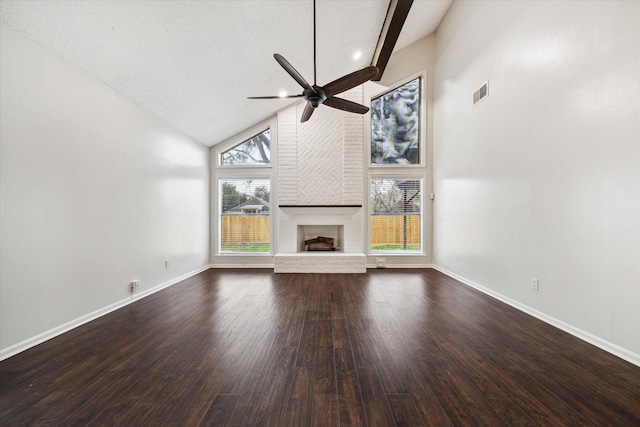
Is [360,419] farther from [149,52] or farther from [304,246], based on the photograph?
[304,246]

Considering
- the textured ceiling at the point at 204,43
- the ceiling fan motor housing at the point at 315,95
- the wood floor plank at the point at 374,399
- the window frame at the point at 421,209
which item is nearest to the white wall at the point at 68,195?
the textured ceiling at the point at 204,43

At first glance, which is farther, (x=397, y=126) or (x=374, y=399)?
(x=397, y=126)

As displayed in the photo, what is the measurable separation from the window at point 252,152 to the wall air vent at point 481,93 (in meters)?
3.96

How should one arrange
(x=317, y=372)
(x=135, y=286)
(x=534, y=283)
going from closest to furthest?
(x=317, y=372)
(x=534, y=283)
(x=135, y=286)

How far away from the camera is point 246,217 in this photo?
6055 millimetres

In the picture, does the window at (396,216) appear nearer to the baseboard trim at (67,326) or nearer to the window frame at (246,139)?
the window frame at (246,139)

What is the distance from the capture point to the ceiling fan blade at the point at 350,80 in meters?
3.16

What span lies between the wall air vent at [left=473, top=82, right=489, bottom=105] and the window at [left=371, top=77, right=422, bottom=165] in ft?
5.84

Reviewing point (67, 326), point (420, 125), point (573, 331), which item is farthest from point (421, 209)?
point (67, 326)

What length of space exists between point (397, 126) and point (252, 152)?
326 centimetres

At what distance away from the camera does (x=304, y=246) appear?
6.12m

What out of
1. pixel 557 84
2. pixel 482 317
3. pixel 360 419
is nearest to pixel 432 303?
pixel 482 317

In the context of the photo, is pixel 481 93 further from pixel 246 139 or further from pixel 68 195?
pixel 68 195

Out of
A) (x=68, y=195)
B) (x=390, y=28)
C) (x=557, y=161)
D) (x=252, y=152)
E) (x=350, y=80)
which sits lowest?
(x=68, y=195)
